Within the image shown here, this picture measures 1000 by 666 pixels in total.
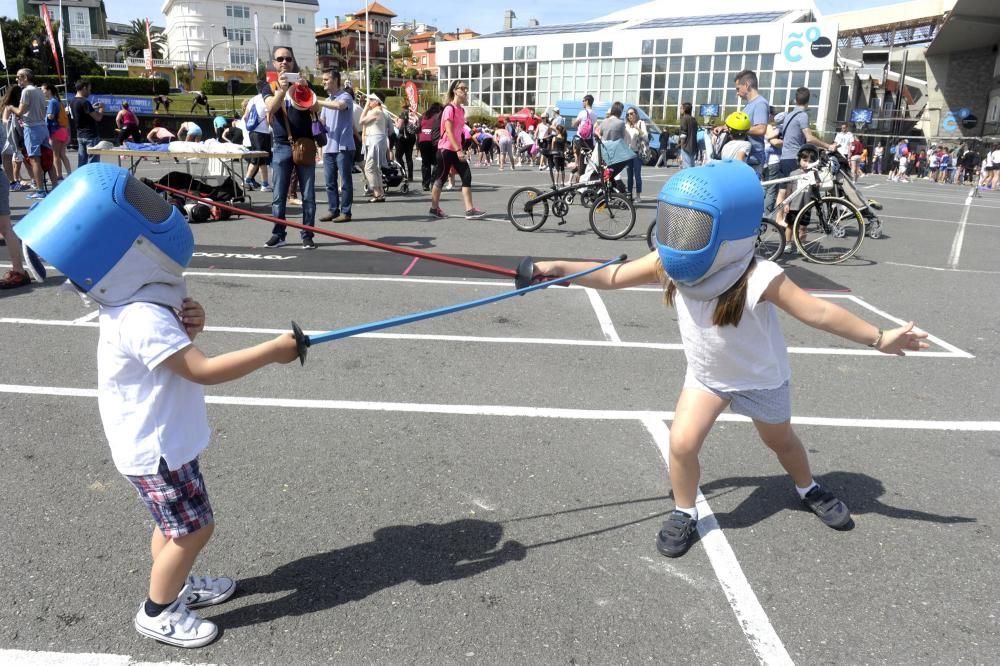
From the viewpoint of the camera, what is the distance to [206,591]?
263 cm

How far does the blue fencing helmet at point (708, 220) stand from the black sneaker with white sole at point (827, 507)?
4.29ft

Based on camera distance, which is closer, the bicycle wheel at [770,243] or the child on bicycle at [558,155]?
the bicycle wheel at [770,243]

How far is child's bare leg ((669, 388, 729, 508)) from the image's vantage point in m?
2.89

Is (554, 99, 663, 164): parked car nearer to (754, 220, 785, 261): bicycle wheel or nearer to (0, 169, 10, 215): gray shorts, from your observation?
(754, 220, 785, 261): bicycle wheel

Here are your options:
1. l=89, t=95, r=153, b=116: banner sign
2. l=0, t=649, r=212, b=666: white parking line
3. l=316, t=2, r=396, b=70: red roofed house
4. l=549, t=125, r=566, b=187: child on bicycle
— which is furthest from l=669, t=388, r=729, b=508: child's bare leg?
l=316, t=2, r=396, b=70: red roofed house

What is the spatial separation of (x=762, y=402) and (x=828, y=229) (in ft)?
24.2

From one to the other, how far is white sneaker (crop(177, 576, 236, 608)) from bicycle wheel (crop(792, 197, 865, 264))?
862 cm

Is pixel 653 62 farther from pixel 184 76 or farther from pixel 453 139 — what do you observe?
pixel 184 76

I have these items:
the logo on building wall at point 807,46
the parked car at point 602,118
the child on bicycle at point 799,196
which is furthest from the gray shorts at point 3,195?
the logo on building wall at point 807,46

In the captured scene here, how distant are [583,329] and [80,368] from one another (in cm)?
382

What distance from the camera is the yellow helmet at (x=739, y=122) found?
928cm

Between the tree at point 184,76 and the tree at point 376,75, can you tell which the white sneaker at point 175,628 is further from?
the tree at point 184,76

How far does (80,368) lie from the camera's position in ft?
16.5

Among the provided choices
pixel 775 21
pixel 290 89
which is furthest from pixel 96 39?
pixel 290 89
